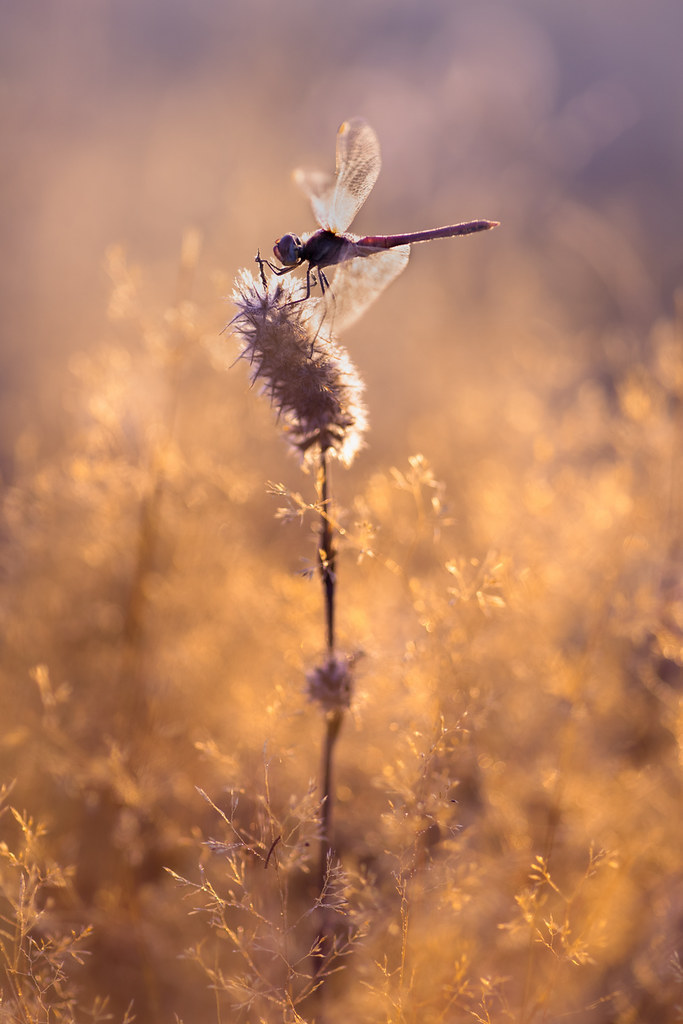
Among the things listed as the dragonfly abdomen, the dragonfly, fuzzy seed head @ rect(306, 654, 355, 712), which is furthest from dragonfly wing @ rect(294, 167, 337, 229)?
fuzzy seed head @ rect(306, 654, 355, 712)

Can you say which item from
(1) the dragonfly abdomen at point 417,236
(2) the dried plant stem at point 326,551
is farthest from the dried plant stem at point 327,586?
(1) the dragonfly abdomen at point 417,236

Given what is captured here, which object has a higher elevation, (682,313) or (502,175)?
(502,175)

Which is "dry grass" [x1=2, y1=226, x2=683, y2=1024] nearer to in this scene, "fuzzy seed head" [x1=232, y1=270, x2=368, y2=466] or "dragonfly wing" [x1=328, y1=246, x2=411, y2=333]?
"fuzzy seed head" [x1=232, y1=270, x2=368, y2=466]

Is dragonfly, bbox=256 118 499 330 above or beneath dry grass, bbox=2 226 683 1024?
above

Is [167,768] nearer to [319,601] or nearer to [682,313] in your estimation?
[319,601]

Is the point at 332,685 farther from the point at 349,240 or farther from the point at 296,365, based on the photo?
the point at 349,240

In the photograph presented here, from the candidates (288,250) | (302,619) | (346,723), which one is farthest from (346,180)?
(346,723)

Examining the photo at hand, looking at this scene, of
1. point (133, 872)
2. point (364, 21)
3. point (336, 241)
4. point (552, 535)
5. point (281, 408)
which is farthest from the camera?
point (364, 21)

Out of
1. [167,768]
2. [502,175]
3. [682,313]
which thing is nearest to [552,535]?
[682,313]
